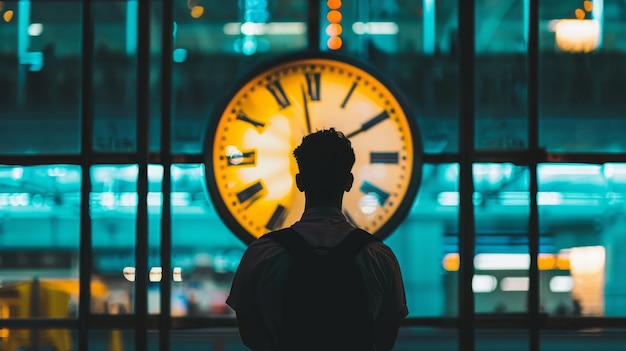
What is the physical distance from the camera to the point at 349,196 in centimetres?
448

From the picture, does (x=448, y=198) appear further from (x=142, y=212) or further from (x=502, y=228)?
(x=142, y=212)

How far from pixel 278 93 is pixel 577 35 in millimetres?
1484

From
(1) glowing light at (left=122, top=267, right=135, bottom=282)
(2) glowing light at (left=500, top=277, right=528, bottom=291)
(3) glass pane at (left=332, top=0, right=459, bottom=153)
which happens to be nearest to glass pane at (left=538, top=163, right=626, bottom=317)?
(2) glowing light at (left=500, top=277, right=528, bottom=291)

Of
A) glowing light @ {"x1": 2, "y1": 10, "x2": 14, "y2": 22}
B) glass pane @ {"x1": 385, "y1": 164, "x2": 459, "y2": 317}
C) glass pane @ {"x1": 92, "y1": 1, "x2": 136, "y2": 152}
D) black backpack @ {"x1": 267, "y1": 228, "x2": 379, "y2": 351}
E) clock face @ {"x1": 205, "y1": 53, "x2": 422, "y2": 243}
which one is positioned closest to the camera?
black backpack @ {"x1": 267, "y1": 228, "x2": 379, "y2": 351}

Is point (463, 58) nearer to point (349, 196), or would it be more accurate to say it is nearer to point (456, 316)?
point (349, 196)

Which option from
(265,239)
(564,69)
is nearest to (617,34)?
(564,69)

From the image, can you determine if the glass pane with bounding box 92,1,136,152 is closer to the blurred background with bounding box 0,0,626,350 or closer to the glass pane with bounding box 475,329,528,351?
the blurred background with bounding box 0,0,626,350

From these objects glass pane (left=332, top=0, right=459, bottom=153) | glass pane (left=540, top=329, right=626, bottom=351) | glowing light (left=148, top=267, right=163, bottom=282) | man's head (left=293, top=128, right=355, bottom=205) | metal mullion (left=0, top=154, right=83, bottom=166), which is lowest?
glass pane (left=540, top=329, right=626, bottom=351)

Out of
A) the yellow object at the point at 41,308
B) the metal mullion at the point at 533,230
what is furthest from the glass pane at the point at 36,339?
the metal mullion at the point at 533,230

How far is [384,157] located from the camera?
14.7 feet

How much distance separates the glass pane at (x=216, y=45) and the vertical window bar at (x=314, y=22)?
0.03m

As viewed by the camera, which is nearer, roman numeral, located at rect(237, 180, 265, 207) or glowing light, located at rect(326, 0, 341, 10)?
roman numeral, located at rect(237, 180, 265, 207)

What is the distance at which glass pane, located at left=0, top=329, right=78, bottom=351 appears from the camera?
4699mm

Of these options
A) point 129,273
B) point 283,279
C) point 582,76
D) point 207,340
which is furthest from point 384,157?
point 283,279
